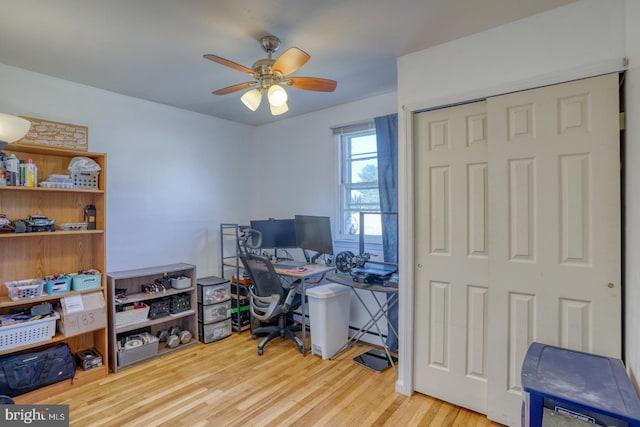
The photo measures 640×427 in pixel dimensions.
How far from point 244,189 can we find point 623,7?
3802mm

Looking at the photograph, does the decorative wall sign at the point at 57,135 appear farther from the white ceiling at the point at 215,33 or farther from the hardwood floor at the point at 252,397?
the hardwood floor at the point at 252,397

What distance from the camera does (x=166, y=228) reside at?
11.4ft

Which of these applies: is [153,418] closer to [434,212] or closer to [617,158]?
[434,212]

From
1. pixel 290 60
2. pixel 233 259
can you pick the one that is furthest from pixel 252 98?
pixel 233 259

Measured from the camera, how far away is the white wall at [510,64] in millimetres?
1662

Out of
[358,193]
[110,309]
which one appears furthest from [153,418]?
[358,193]

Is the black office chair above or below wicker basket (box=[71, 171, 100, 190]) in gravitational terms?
below

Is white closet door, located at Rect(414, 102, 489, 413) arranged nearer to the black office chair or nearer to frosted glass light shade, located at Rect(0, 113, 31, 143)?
the black office chair

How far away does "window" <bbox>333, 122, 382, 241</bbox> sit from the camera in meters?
3.40

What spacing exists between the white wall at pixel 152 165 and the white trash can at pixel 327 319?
1.59 metres

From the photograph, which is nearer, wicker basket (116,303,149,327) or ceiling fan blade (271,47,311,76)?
ceiling fan blade (271,47,311,76)

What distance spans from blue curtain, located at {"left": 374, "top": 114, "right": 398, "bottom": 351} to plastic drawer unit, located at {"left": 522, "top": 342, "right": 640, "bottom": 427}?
59.0 inches

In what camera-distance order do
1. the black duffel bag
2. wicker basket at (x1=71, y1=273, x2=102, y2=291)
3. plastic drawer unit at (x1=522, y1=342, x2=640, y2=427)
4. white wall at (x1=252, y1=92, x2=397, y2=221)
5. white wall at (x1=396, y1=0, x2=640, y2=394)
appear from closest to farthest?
plastic drawer unit at (x1=522, y1=342, x2=640, y2=427) → white wall at (x1=396, y1=0, x2=640, y2=394) → the black duffel bag → wicker basket at (x1=71, y1=273, x2=102, y2=291) → white wall at (x1=252, y1=92, x2=397, y2=221)

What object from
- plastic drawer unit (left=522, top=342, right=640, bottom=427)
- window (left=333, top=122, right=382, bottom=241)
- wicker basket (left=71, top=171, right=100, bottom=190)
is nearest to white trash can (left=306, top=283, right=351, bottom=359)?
window (left=333, top=122, right=382, bottom=241)
